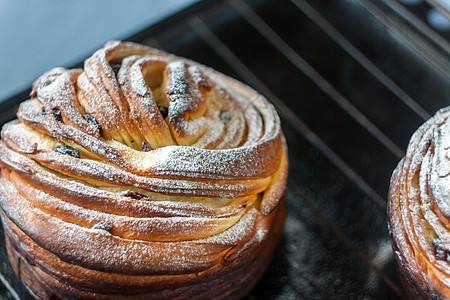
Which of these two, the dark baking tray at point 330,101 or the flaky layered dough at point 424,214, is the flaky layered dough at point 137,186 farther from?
the flaky layered dough at point 424,214

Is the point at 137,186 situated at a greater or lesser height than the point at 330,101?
greater

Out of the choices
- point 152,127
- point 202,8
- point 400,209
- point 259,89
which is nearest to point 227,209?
point 152,127

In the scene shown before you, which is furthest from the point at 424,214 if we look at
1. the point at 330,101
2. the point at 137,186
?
the point at 330,101

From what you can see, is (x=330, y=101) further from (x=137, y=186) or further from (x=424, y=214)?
(x=137, y=186)

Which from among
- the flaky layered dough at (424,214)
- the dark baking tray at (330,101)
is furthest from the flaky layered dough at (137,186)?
the flaky layered dough at (424,214)

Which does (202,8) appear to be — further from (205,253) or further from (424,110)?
(205,253)

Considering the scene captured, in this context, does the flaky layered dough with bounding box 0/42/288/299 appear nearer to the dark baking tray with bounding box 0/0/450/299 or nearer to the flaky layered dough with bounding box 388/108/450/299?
the dark baking tray with bounding box 0/0/450/299
